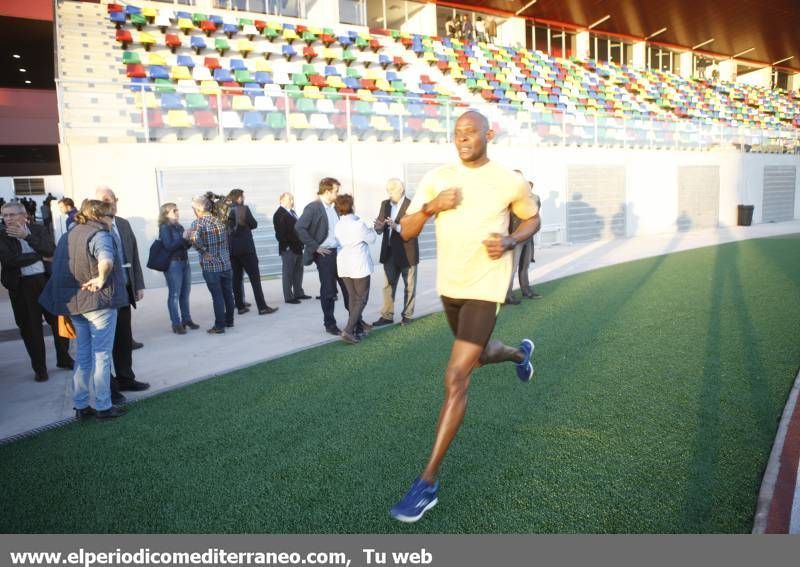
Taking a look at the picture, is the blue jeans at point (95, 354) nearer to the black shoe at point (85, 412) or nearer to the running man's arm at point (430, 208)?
the black shoe at point (85, 412)

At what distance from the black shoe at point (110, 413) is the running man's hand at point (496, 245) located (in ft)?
11.3

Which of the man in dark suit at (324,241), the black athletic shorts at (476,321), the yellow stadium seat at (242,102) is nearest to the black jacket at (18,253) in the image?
the man in dark suit at (324,241)

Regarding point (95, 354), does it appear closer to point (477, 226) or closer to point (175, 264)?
point (477, 226)

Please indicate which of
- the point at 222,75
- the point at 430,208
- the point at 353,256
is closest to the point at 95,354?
the point at 353,256

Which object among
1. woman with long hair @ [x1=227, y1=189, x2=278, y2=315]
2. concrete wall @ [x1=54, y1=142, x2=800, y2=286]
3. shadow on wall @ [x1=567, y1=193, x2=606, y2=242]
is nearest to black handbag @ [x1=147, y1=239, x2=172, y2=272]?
woman with long hair @ [x1=227, y1=189, x2=278, y2=315]

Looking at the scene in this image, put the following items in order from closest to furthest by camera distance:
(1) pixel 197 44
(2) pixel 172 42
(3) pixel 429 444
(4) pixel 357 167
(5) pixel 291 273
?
(3) pixel 429 444 < (5) pixel 291 273 < (4) pixel 357 167 < (2) pixel 172 42 < (1) pixel 197 44

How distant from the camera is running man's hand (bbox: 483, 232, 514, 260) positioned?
2.89 meters

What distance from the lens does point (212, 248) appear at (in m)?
7.46

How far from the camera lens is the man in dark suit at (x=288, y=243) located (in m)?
9.29

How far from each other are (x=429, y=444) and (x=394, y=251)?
405 cm
